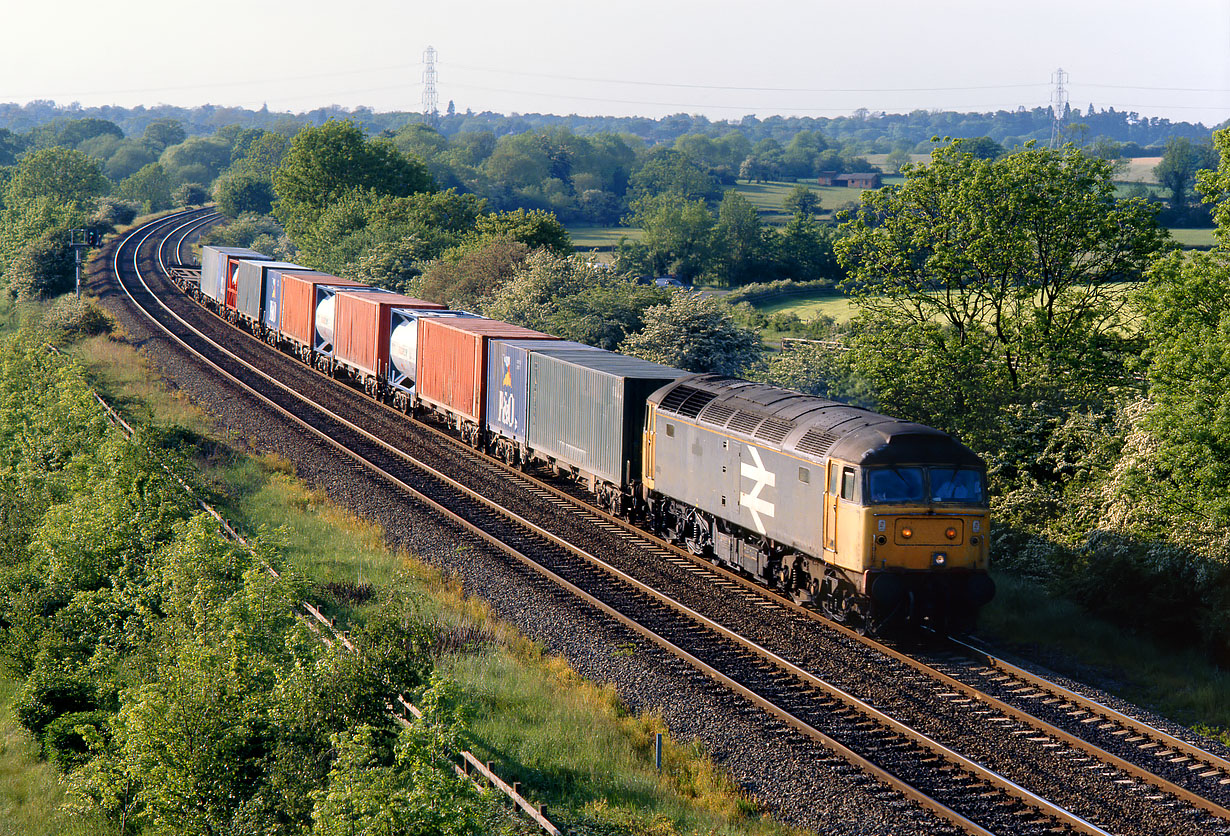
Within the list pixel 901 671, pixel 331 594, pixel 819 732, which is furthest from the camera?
pixel 331 594

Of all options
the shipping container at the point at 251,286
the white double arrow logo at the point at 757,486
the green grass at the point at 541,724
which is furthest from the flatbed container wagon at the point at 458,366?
the shipping container at the point at 251,286

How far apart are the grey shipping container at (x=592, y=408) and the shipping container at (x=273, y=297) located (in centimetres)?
2776

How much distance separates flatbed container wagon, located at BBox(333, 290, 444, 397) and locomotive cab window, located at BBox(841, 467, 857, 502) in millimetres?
25618

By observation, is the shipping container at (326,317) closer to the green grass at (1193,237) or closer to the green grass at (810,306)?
the green grass at (810,306)

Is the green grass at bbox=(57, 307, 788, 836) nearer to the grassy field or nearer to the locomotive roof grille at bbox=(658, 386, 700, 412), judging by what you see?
the locomotive roof grille at bbox=(658, 386, 700, 412)

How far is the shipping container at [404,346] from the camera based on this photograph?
38022 mm

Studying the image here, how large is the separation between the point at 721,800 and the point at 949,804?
2.75m

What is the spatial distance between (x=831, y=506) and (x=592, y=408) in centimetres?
933

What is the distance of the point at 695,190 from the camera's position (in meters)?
197

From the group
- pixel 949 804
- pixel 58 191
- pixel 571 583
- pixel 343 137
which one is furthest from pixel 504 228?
pixel 58 191

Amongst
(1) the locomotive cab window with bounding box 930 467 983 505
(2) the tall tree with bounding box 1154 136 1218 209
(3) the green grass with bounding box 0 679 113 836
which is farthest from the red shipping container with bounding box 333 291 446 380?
(2) the tall tree with bounding box 1154 136 1218 209

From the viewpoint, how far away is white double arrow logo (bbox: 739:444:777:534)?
20.1 metres

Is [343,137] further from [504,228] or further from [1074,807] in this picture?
[1074,807]

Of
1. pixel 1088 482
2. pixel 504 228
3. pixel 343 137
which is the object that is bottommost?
pixel 1088 482
